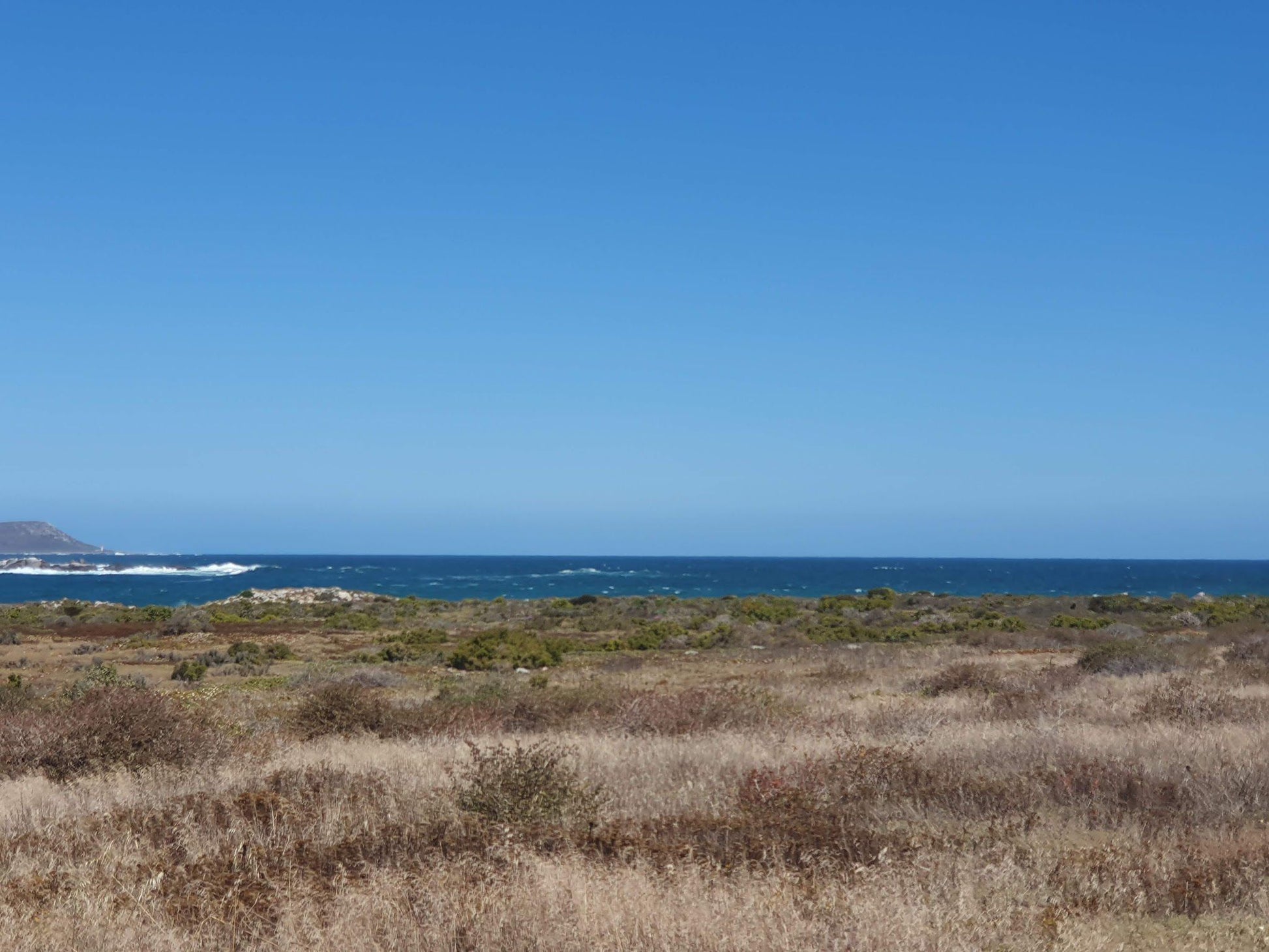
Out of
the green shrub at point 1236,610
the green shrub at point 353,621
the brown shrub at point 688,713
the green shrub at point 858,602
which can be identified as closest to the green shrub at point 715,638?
the green shrub at point 858,602

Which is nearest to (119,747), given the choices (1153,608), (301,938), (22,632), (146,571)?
(301,938)

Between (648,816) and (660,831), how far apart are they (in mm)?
1058

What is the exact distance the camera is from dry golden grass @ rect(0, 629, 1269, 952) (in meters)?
5.55

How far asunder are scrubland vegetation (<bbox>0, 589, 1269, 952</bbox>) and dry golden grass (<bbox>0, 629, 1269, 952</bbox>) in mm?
33

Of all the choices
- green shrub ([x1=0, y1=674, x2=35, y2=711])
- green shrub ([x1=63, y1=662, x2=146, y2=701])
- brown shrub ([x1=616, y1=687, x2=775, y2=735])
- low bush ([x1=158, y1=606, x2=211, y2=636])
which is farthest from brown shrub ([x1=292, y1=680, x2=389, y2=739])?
low bush ([x1=158, y1=606, x2=211, y2=636])

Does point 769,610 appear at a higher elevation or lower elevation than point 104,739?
lower

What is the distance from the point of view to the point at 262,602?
6650 centimetres

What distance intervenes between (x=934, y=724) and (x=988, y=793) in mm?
4709

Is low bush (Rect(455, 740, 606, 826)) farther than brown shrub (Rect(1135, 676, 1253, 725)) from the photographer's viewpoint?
No

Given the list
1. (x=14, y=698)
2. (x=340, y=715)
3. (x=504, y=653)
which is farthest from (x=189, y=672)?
(x=340, y=715)

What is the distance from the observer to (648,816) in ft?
29.7

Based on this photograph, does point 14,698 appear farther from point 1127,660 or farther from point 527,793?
point 1127,660

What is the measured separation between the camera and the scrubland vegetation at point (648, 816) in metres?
5.61

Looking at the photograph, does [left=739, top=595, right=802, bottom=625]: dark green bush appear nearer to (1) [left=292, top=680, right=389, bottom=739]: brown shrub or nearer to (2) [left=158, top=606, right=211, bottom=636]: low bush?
(2) [left=158, top=606, right=211, bottom=636]: low bush
